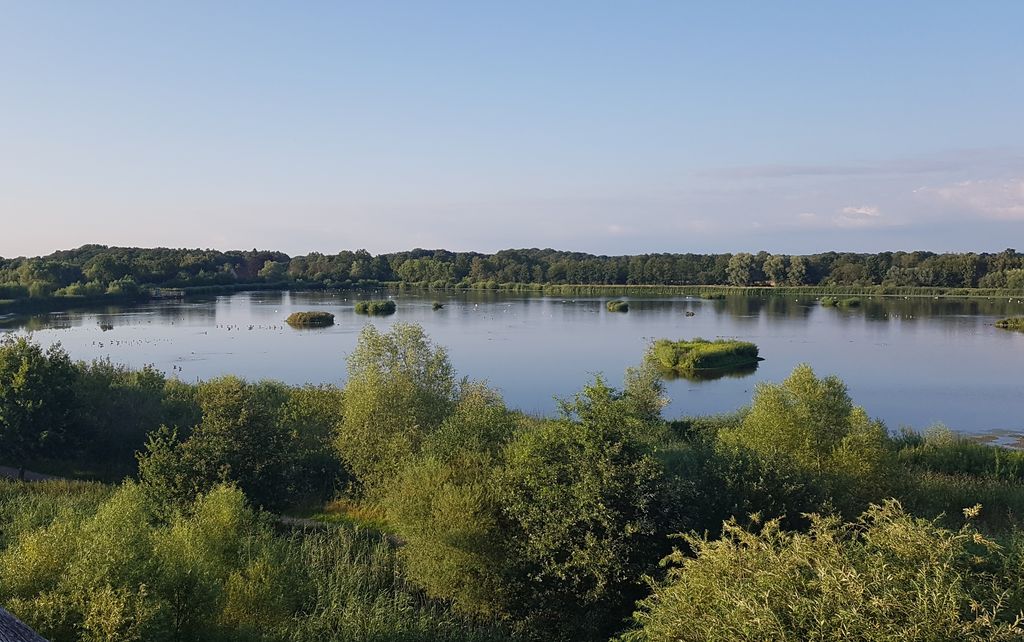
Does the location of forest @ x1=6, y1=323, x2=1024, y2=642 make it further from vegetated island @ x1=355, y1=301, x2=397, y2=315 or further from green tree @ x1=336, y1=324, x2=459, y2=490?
vegetated island @ x1=355, y1=301, x2=397, y2=315

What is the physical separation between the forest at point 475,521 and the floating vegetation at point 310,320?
49219 millimetres

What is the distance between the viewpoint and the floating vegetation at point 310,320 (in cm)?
7538

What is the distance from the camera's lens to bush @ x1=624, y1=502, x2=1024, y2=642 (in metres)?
6.50

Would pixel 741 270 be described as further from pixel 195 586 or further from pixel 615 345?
pixel 195 586

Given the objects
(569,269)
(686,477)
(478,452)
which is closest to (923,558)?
(686,477)

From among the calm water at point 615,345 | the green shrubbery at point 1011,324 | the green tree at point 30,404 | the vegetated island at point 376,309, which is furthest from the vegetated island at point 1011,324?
the green tree at point 30,404

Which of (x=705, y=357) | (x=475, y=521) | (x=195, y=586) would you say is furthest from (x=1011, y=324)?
(x=195, y=586)

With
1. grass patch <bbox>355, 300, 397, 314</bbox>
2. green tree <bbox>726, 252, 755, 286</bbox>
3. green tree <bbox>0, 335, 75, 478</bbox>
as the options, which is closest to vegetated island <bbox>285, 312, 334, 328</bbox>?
grass patch <bbox>355, 300, 397, 314</bbox>

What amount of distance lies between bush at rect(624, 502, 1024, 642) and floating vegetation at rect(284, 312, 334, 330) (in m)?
70.1

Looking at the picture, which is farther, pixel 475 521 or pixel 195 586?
pixel 475 521

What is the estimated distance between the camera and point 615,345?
61125 millimetres

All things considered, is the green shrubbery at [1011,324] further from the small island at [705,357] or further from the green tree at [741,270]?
the green tree at [741,270]

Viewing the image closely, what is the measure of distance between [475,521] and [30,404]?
16.9 meters

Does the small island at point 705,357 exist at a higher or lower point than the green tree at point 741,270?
lower
